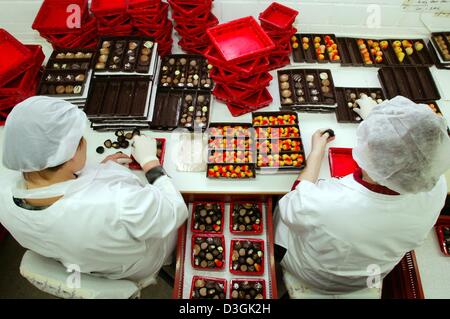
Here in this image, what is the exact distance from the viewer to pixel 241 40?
2258 millimetres

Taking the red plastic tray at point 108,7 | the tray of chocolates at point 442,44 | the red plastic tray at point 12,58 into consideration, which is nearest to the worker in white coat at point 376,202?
the tray of chocolates at point 442,44

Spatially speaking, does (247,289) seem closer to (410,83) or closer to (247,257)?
(247,257)

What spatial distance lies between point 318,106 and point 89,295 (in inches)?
77.2

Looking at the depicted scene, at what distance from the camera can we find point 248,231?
7.41ft

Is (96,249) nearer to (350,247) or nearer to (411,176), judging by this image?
(350,247)

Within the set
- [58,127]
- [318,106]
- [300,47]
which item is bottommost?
[58,127]

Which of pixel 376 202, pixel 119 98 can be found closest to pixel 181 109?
pixel 119 98

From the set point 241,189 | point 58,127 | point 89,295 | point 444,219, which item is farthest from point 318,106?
point 89,295

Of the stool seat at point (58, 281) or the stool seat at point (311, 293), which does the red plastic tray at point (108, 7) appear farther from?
the stool seat at point (311, 293)

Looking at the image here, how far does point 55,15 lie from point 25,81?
0.66 meters

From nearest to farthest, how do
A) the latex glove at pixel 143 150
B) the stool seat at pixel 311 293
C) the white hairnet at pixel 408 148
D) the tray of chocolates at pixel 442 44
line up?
the white hairnet at pixel 408 148 → the stool seat at pixel 311 293 → the latex glove at pixel 143 150 → the tray of chocolates at pixel 442 44

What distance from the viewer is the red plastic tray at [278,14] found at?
2531 millimetres

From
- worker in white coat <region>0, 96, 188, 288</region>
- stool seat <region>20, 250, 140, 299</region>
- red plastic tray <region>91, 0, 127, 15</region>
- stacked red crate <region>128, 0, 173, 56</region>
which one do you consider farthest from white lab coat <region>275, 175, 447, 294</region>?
red plastic tray <region>91, 0, 127, 15</region>

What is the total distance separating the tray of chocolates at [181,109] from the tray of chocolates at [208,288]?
1062 mm
